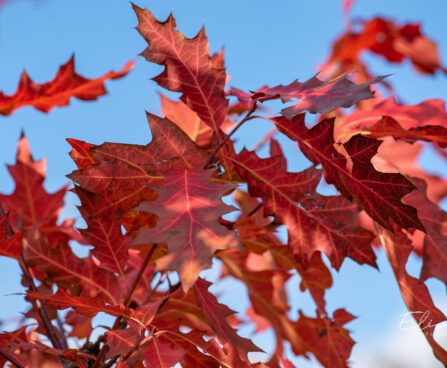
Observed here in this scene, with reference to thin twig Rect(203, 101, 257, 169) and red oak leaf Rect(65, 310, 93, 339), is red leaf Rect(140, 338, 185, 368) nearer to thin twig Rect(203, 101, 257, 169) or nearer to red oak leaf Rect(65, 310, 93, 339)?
thin twig Rect(203, 101, 257, 169)

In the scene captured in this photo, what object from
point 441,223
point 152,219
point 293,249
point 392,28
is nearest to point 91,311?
point 152,219

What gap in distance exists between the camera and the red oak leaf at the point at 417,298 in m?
0.84

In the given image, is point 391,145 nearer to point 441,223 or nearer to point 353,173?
point 441,223

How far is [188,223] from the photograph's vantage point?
682 mm

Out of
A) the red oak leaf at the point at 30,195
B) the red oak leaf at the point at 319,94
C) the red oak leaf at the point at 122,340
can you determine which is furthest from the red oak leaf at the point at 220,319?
the red oak leaf at the point at 30,195

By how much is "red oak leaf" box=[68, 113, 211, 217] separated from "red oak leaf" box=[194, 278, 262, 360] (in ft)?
0.61

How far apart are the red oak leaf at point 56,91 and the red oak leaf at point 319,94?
68 cm

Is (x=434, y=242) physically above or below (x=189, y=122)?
below

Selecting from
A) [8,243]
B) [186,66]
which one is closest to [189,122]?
[186,66]

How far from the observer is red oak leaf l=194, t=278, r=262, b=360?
0.74 meters

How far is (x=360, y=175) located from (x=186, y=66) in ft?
1.18

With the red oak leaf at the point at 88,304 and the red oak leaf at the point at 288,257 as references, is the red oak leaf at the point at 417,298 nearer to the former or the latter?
the red oak leaf at the point at 288,257

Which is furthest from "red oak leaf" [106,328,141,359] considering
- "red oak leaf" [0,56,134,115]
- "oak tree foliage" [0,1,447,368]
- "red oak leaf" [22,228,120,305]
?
"red oak leaf" [0,56,134,115]

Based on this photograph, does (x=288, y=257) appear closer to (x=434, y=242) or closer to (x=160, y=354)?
(x=434, y=242)
